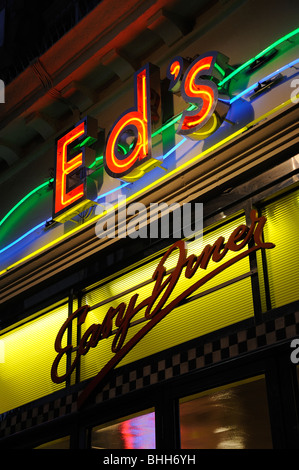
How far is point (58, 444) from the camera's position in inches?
338

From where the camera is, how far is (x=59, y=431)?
8453 millimetres

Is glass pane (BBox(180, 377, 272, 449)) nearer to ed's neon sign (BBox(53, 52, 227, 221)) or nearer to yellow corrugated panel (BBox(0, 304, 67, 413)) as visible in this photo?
yellow corrugated panel (BBox(0, 304, 67, 413))

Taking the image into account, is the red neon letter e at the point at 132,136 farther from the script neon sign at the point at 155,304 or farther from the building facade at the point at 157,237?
the script neon sign at the point at 155,304

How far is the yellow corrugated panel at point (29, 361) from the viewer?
363 inches

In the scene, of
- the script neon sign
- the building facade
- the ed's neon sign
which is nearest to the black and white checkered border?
the building facade

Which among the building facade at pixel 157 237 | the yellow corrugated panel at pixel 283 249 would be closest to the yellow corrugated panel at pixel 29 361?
the building facade at pixel 157 237

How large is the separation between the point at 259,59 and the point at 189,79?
0.87 meters

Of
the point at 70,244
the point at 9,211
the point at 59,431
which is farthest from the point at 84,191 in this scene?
the point at 59,431

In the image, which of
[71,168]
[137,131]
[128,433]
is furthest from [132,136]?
[128,433]

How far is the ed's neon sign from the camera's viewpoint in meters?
8.21

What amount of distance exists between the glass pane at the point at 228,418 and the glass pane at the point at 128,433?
1.16 ft

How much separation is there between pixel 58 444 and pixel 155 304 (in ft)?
6.96

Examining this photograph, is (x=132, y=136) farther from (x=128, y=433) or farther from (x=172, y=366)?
(x=128, y=433)
